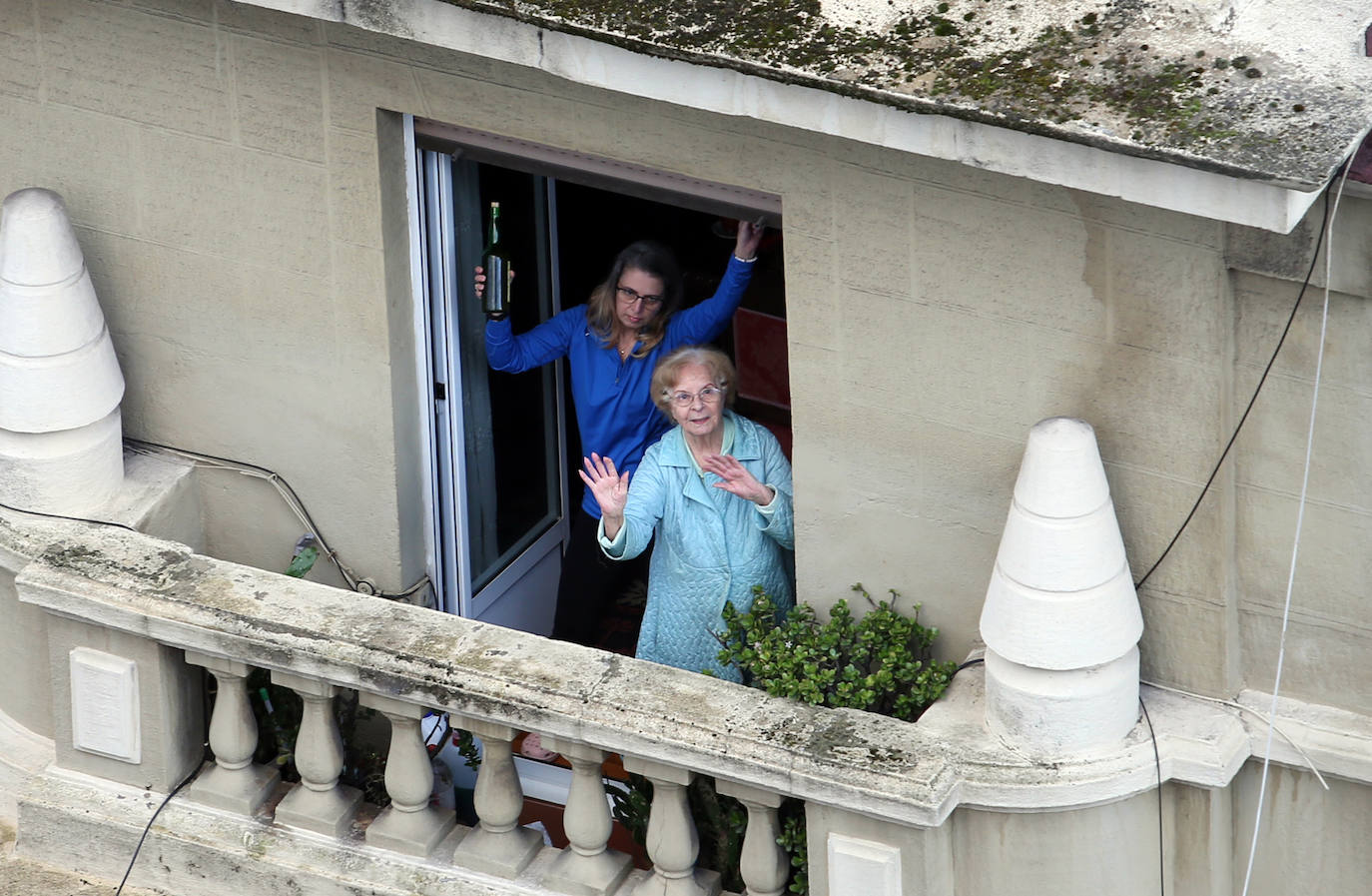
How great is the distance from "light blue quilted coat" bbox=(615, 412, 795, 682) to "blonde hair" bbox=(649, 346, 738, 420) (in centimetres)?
11

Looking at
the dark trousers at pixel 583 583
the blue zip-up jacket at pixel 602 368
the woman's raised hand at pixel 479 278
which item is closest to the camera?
the woman's raised hand at pixel 479 278

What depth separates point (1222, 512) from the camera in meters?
7.24

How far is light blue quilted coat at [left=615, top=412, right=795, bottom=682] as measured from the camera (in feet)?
27.4

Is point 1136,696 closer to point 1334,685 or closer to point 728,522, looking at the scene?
point 1334,685

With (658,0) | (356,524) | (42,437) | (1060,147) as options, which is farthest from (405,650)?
(1060,147)

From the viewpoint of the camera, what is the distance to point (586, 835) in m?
7.86

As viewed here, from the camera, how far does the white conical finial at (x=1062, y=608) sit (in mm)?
7043

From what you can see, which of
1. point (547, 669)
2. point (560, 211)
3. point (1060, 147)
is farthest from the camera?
point (560, 211)

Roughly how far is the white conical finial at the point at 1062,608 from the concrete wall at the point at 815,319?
298 millimetres

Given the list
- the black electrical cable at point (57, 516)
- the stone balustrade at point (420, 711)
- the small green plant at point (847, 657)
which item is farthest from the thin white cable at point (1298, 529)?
the black electrical cable at point (57, 516)

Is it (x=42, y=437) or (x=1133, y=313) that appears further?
(x=42, y=437)

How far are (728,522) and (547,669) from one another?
97 cm

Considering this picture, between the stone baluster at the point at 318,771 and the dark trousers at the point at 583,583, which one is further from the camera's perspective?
the dark trousers at the point at 583,583

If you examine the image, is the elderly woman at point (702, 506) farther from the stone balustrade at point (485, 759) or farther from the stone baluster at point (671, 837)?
the stone baluster at point (671, 837)
